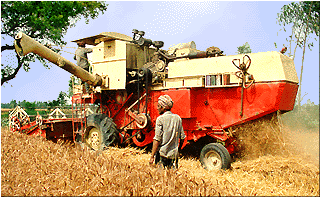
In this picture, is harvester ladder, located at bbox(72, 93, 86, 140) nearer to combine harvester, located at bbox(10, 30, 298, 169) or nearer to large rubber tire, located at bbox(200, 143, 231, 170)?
combine harvester, located at bbox(10, 30, 298, 169)

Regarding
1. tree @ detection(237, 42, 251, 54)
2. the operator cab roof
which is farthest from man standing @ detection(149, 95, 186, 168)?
tree @ detection(237, 42, 251, 54)

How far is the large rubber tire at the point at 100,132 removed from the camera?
9211 mm

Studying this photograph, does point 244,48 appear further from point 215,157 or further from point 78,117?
point 215,157

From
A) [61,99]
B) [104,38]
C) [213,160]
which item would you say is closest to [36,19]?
[61,99]

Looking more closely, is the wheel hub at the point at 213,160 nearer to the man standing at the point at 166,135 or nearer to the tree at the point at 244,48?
the man standing at the point at 166,135

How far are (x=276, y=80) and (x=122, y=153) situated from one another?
170 inches

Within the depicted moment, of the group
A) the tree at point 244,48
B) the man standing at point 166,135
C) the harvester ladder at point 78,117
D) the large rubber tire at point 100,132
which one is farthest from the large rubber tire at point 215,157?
the tree at point 244,48

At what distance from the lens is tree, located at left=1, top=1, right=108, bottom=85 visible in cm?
1905

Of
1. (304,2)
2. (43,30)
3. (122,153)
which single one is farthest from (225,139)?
(43,30)

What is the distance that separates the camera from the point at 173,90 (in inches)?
334

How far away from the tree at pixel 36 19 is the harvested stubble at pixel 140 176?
13.3 meters

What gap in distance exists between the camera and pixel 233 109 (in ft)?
24.7

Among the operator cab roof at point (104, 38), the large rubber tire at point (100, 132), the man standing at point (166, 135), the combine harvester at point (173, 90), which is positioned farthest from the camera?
the operator cab roof at point (104, 38)

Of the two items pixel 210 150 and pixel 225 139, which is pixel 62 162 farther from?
pixel 225 139
